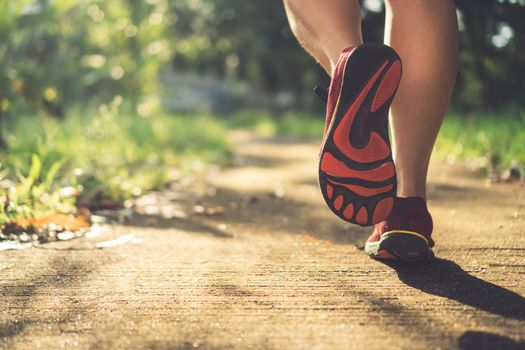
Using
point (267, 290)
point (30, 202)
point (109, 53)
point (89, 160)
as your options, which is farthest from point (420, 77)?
point (109, 53)

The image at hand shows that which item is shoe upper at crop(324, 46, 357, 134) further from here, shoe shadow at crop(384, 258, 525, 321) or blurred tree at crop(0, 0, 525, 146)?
blurred tree at crop(0, 0, 525, 146)

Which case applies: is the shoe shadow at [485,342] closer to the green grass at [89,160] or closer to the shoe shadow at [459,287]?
the shoe shadow at [459,287]

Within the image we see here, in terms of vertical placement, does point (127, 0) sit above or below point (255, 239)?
above

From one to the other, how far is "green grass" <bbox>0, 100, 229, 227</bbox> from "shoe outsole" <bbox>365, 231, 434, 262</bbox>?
1.21 metres

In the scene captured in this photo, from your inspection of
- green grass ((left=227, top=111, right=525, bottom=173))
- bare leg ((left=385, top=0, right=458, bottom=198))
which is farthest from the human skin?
green grass ((left=227, top=111, right=525, bottom=173))

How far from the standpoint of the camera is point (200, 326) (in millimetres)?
1063

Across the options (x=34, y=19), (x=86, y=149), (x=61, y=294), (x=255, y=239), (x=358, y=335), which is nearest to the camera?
(x=358, y=335)

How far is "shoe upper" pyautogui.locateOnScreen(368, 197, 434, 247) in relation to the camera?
4.73ft

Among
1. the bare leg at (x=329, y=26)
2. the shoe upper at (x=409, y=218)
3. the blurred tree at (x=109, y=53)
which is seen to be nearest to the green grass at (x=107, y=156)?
the blurred tree at (x=109, y=53)

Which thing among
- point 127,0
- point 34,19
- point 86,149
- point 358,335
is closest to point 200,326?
point 358,335

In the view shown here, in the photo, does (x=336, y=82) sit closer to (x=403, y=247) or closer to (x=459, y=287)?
(x=403, y=247)

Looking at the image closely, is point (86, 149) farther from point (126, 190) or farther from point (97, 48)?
point (97, 48)

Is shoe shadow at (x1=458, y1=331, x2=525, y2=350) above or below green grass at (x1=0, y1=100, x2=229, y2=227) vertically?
above

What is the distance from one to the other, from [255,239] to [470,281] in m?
0.72
